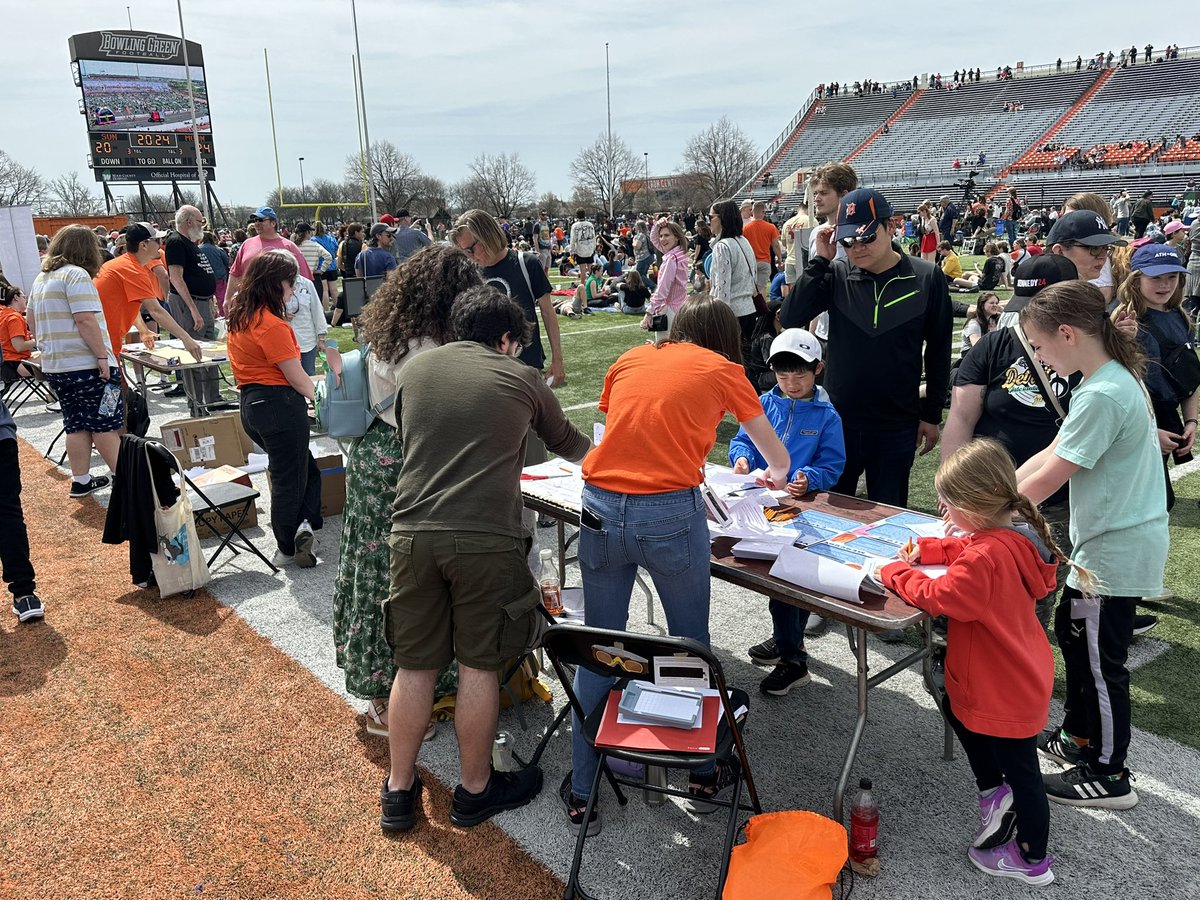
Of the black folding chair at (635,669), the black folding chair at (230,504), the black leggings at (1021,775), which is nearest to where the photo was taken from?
the black folding chair at (635,669)

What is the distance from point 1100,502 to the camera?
257 centimetres

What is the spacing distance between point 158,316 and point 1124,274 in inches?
267

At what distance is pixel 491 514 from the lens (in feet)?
8.29

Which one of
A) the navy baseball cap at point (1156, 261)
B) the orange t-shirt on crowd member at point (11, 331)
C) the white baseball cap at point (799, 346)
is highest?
the navy baseball cap at point (1156, 261)

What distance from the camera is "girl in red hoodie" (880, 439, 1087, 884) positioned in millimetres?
2285

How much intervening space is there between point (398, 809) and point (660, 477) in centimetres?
141

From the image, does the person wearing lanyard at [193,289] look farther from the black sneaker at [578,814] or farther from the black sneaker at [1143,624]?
the black sneaker at [1143,624]

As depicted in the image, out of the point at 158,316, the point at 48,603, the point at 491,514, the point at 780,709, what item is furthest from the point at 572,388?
the point at 491,514

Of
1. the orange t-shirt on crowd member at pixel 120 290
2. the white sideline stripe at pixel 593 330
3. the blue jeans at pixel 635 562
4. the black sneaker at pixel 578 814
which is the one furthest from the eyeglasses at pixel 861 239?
the white sideline stripe at pixel 593 330

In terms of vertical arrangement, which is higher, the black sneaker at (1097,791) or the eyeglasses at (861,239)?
the eyeglasses at (861,239)

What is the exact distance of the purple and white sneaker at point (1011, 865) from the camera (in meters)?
2.40

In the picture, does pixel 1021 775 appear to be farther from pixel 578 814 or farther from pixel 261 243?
pixel 261 243

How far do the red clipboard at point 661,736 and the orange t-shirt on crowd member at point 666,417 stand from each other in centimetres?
68

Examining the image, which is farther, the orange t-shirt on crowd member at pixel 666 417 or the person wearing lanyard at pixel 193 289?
the person wearing lanyard at pixel 193 289
